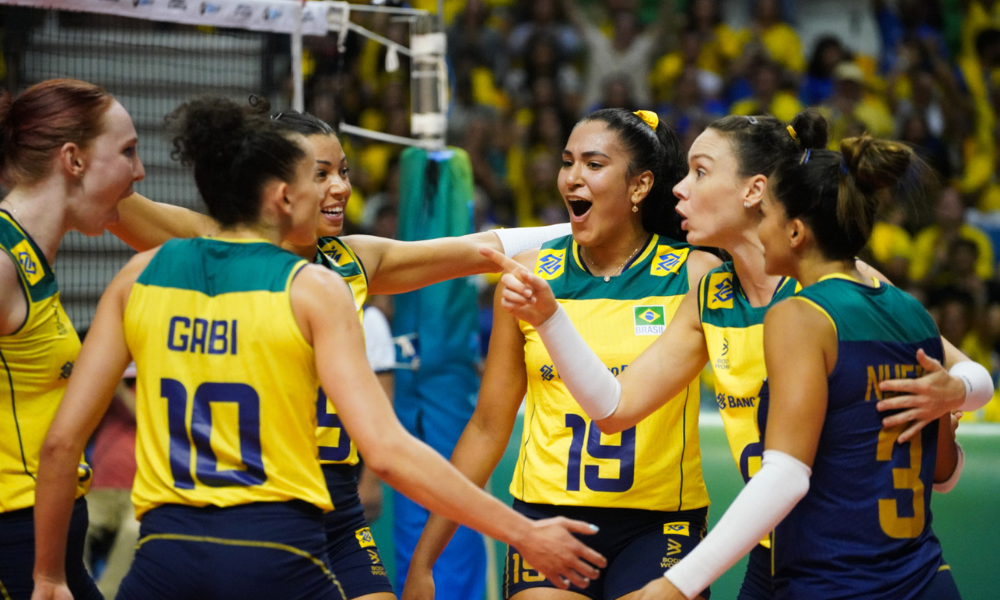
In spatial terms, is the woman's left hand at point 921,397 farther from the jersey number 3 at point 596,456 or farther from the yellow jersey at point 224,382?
the yellow jersey at point 224,382

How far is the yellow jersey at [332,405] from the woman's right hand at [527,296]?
0.54 m

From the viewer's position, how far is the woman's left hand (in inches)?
89.8

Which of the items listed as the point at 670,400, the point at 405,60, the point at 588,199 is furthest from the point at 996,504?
the point at 405,60

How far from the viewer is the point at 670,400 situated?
3.11m

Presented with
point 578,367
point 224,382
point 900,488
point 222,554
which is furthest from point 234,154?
point 900,488

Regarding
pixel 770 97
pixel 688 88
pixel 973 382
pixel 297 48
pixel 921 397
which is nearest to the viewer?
pixel 921 397

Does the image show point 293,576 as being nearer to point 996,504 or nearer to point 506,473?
point 506,473

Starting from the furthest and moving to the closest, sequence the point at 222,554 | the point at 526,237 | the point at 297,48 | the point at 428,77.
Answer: the point at 428,77 < the point at 297,48 < the point at 526,237 < the point at 222,554

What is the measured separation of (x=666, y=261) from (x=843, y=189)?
3.18 feet

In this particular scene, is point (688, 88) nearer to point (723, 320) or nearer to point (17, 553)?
point (723, 320)

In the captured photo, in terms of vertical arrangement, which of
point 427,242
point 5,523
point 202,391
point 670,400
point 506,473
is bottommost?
point 506,473

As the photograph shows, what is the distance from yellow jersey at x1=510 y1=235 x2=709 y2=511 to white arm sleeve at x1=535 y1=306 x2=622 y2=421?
329mm

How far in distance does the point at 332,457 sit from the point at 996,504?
10.3ft

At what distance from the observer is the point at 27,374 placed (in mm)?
2693
